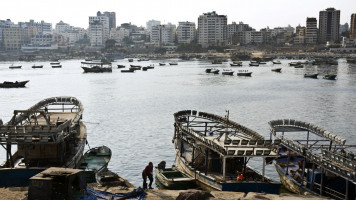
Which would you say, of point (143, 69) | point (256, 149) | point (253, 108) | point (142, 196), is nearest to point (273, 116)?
point (253, 108)

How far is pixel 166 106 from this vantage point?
194 feet

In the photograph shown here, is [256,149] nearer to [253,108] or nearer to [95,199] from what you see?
[95,199]

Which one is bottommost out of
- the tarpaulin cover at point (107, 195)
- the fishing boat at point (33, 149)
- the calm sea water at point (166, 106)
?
the calm sea water at point (166, 106)

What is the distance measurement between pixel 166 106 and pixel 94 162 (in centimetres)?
3483

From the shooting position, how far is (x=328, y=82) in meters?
91.9

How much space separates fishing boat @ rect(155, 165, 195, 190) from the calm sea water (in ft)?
15.0

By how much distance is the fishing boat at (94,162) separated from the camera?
2146 centimetres

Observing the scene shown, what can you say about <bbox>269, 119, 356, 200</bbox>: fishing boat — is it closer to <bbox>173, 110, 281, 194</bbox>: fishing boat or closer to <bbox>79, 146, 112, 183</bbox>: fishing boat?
<bbox>173, 110, 281, 194</bbox>: fishing boat

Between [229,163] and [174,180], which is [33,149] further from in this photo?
[229,163]

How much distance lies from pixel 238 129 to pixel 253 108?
1338 inches

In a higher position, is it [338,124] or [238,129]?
[238,129]

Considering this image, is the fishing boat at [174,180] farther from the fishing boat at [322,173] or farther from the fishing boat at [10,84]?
the fishing boat at [10,84]

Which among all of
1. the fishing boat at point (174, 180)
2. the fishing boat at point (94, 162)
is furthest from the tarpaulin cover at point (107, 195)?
the fishing boat at point (94, 162)

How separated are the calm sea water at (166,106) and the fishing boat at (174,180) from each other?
4557 millimetres
